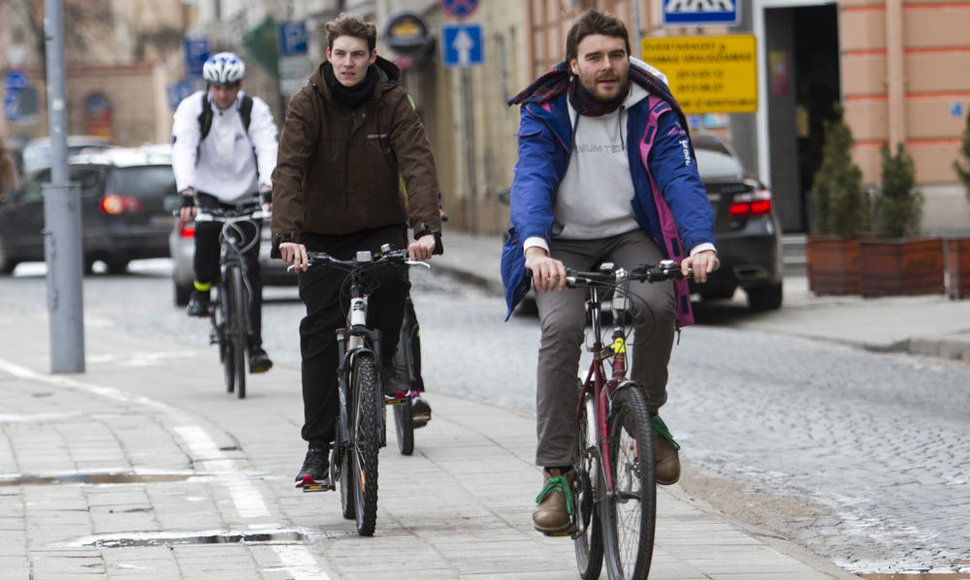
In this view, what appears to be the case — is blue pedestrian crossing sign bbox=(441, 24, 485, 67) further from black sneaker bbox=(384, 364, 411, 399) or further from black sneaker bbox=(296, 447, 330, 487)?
black sneaker bbox=(296, 447, 330, 487)

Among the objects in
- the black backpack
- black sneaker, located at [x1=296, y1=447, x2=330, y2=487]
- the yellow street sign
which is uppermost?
the yellow street sign

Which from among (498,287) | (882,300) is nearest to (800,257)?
(498,287)

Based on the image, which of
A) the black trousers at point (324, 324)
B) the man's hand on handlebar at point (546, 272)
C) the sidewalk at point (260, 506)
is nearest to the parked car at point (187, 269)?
the sidewalk at point (260, 506)

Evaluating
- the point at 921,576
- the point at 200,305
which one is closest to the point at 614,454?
the point at 921,576

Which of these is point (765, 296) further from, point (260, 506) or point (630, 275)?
point (630, 275)

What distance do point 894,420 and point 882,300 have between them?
23.0ft

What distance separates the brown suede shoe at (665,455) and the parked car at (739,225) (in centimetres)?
1010

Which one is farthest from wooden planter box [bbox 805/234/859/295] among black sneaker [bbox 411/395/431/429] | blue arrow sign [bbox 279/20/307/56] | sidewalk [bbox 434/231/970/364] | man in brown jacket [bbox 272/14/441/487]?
blue arrow sign [bbox 279/20/307/56]

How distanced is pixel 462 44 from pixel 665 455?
21156 millimetres

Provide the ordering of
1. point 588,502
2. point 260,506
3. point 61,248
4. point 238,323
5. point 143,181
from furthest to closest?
point 143,181 → point 61,248 → point 238,323 → point 260,506 → point 588,502

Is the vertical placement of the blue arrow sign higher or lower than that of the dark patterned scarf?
higher

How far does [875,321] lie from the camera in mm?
15234

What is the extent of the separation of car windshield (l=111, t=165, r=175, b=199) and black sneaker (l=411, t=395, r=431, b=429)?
1686 centimetres

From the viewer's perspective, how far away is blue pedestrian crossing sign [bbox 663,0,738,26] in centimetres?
1742
